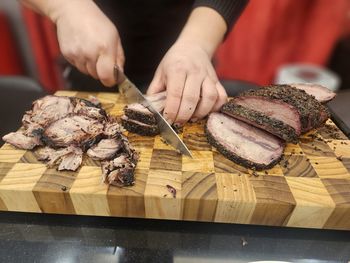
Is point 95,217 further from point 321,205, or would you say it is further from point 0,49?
point 0,49

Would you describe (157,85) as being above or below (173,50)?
below

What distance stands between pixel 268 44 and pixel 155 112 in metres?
2.43

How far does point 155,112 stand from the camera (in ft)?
4.17

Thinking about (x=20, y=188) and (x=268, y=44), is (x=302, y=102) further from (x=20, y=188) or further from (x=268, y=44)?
(x=268, y=44)

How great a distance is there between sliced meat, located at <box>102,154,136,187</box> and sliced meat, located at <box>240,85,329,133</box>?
0.63 metres

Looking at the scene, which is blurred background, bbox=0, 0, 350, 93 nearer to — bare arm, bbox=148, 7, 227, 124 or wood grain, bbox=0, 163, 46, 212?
bare arm, bbox=148, 7, 227, 124

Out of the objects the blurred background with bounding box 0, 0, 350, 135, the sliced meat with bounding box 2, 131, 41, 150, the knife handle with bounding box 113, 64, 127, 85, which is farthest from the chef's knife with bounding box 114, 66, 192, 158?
the blurred background with bounding box 0, 0, 350, 135

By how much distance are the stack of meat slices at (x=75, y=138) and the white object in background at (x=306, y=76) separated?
7.64 ft

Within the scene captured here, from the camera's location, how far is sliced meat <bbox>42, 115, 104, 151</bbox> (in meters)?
1.16

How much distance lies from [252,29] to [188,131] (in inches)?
86.5

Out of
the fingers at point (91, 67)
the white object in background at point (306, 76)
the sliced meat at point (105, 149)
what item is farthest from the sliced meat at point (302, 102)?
the white object in background at point (306, 76)

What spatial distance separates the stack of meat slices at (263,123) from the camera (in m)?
1.16

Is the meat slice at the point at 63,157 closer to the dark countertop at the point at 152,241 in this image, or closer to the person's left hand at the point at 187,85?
the dark countertop at the point at 152,241

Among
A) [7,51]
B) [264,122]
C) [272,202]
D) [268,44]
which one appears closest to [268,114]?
[264,122]
